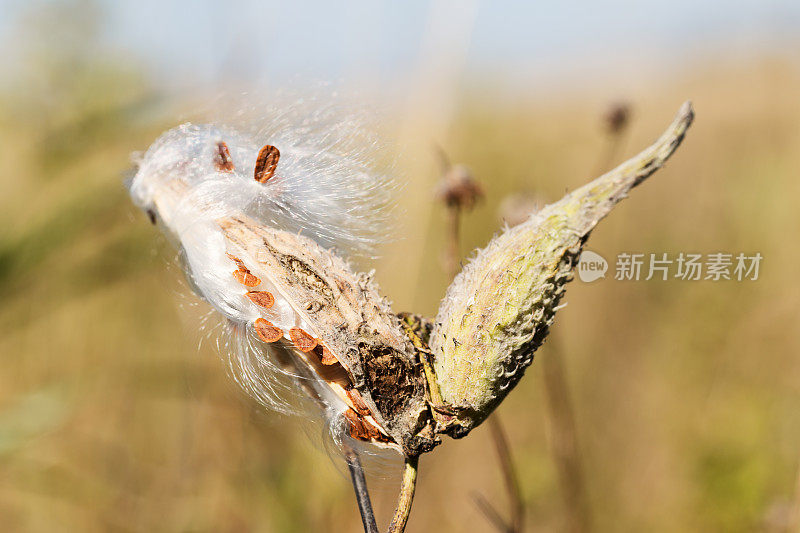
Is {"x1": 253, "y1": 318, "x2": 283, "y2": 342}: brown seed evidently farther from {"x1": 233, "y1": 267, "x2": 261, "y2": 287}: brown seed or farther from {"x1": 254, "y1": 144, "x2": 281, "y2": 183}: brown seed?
{"x1": 254, "y1": 144, "x2": 281, "y2": 183}: brown seed

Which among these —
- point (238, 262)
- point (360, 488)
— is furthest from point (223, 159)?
point (360, 488)

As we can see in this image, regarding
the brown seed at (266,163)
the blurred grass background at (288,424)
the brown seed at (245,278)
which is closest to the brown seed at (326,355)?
the brown seed at (245,278)

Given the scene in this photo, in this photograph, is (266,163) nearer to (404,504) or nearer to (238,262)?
(238,262)

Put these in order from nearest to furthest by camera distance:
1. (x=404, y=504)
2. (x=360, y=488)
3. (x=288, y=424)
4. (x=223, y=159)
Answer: (x=404, y=504), (x=360, y=488), (x=223, y=159), (x=288, y=424)

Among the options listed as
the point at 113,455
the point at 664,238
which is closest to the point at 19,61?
the point at 113,455

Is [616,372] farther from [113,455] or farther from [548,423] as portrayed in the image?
[113,455]

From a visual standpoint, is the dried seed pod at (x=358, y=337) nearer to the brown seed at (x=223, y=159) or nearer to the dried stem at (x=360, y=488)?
the dried stem at (x=360, y=488)
